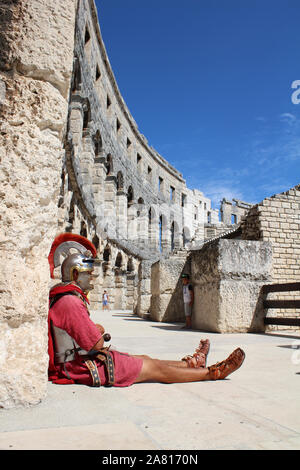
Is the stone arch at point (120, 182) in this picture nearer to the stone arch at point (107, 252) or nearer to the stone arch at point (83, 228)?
the stone arch at point (107, 252)

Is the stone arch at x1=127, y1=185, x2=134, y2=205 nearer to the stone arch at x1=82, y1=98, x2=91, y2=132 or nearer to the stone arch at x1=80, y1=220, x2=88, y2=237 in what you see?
the stone arch at x1=82, y1=98, x2=91, y2=132

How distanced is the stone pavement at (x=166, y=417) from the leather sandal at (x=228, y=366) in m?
0.06

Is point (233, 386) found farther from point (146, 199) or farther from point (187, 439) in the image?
point (146, 199)

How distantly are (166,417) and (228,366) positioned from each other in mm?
973

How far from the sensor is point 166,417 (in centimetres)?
189

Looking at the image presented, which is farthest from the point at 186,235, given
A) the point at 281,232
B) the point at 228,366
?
the point at 228,366

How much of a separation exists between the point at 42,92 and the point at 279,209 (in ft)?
26.6

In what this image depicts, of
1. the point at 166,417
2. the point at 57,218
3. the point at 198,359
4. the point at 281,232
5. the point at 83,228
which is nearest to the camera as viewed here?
the point at 166,417

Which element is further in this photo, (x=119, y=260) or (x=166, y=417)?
(x=119, y=260)

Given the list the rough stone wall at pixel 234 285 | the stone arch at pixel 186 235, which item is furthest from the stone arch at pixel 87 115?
the stone arch at pixel 186 235

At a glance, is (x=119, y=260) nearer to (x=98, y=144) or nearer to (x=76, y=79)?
(x=98, y=144)

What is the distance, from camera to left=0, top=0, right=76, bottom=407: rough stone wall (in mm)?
2102

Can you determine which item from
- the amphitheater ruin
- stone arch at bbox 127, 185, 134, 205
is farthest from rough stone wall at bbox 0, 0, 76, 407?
stone arch at bbox 127, 185, 134, 205

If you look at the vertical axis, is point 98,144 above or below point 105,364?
above
